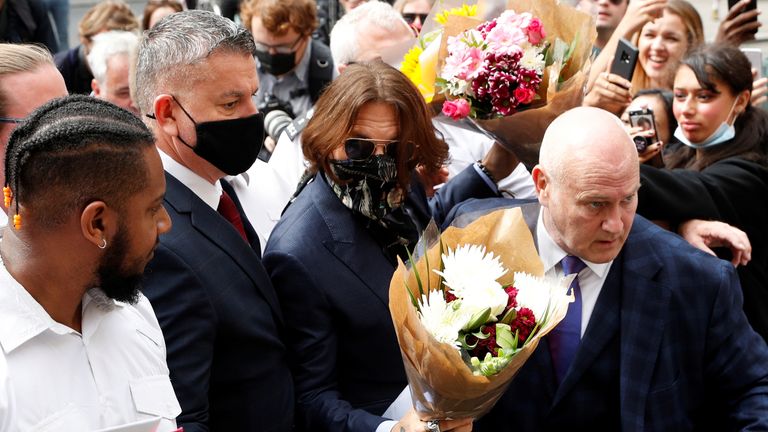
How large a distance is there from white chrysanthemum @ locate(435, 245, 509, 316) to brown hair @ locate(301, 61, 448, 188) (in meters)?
0.65

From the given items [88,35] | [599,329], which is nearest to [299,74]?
[88,35]

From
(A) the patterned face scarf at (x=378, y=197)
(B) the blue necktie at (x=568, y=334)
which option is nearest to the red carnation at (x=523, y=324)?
(B) the blue necktie at (x=568, y=334)

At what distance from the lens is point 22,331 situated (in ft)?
6.61

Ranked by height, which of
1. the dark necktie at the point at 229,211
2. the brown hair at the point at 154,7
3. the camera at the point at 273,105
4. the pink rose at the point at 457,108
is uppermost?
the pink rose at the point at 457,108

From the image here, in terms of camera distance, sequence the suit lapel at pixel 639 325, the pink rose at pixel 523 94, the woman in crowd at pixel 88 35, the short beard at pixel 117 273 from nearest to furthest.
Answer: the short beard at pixel 117 273 → the suit lapel at pixel 639 325 → the pink rose at pixel 523 94 → the woman in crowd at pixel 88 35

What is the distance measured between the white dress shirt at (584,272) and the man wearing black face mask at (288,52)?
10.2ft

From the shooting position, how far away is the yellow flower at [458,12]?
3746 millimetres

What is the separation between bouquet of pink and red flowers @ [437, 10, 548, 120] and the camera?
3.44 m

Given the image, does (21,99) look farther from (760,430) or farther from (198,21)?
(760,430)

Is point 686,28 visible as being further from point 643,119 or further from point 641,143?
point 641,143

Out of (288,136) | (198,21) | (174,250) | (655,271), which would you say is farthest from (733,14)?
(174,250)

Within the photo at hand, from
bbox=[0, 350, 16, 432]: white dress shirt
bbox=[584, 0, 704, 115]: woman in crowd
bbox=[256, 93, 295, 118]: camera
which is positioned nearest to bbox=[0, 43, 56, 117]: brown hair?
bbox=[0, 350, 16, 432]: white dress shirt

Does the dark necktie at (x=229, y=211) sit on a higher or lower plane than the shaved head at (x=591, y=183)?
lower

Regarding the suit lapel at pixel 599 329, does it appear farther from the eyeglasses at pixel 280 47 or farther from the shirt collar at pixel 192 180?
the eyeglasses at pixel 280 47
